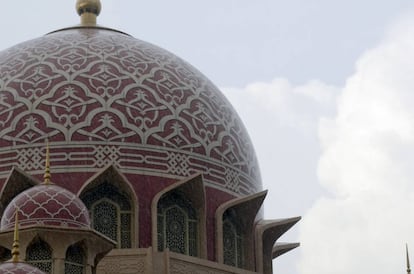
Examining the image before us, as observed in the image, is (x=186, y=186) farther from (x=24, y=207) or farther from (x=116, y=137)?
(x=24, y=207)

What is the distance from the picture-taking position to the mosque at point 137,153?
23406 mm

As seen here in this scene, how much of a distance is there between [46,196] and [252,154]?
6.73 metres

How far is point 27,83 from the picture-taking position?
24.8 m

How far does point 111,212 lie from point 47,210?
3.51 metres

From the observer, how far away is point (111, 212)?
2348 centimetres

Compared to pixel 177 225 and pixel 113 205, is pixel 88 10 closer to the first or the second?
pixel 113 205

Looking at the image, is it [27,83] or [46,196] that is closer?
[46,196]

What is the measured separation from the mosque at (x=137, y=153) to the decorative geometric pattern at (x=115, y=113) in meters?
0.02

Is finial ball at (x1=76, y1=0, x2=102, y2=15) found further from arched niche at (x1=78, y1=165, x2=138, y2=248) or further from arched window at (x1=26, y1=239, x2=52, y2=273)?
arched window at (x1=26, y1=239, x2=52, y2=273)

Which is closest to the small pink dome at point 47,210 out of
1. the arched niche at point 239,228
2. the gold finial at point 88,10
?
the arched niche at point 239,228

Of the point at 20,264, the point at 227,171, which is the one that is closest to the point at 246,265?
the point at 227,171

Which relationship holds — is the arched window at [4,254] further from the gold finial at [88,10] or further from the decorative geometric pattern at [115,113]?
the gold finial at [88,10]

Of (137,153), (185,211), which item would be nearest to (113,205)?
(137,153)

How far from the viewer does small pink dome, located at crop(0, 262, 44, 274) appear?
57.9 feet
